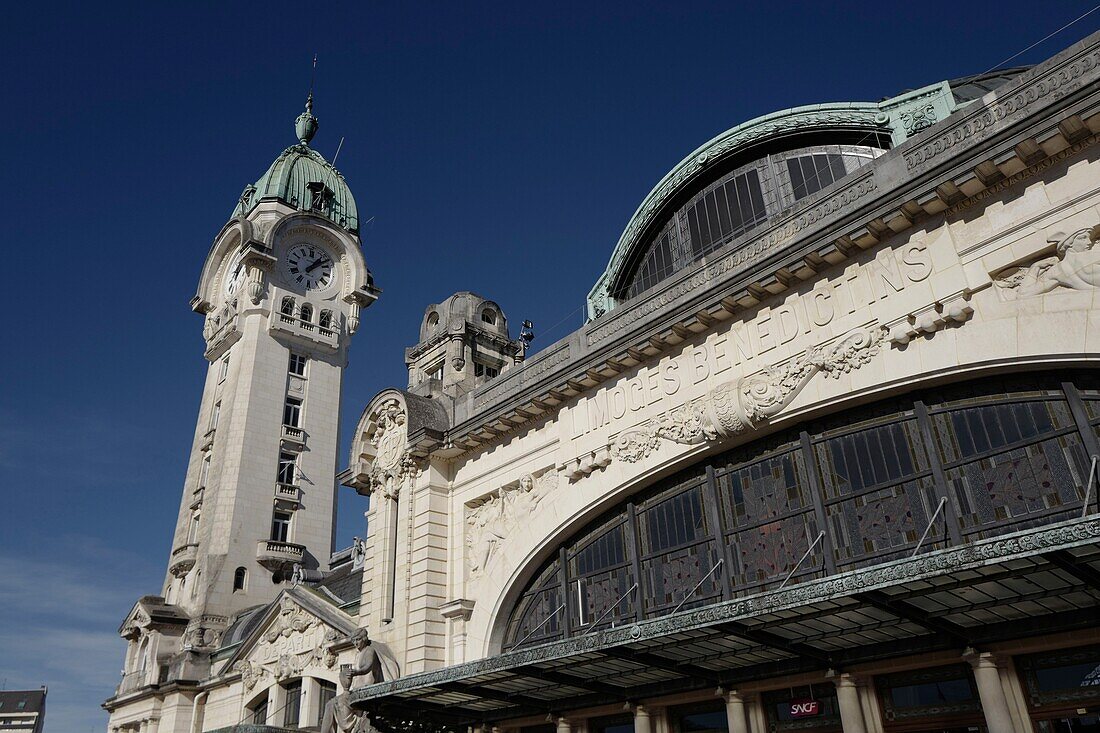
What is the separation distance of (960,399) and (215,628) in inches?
1478

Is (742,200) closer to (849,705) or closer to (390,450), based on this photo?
(390,450)

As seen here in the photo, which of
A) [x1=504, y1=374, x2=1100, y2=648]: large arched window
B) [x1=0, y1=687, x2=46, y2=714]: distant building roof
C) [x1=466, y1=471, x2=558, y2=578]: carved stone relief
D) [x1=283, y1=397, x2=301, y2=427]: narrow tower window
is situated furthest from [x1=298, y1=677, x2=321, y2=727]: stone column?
[x1=0, y1=687, x2=46, y2=714]: distant building roof

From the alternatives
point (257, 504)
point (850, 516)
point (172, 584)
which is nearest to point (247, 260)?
point (257, 504)

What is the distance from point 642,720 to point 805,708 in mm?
3433

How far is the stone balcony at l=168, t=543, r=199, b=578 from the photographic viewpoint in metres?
43.7

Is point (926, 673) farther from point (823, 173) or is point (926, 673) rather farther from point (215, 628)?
point (215, 628)

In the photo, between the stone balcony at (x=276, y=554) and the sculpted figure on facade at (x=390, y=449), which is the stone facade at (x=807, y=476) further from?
the stone balcony at (x=276, y=554)

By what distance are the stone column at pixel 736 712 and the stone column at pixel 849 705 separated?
5.67ft

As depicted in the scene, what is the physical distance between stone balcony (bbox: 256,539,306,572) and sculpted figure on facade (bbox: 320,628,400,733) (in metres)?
25.5

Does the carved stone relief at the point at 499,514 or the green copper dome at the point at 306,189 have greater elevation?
the green copper dome at the point at 306,189

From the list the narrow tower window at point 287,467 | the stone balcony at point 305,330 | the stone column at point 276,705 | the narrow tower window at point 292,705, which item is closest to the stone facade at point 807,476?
the narrow tower window at point 292,705

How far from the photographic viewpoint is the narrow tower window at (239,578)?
42.3 m

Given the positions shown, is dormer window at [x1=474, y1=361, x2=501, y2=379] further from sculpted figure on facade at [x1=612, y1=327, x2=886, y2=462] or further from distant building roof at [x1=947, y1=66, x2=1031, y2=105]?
distant building roof at [x1=947, y1=66, x2=1031, y2=105]

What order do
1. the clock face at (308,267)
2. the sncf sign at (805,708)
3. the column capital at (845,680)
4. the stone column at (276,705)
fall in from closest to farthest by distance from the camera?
the column capital at (845,680) < the sncf sign at (805,708) < the stone column at (276,705) < the clock face at (308,267)
